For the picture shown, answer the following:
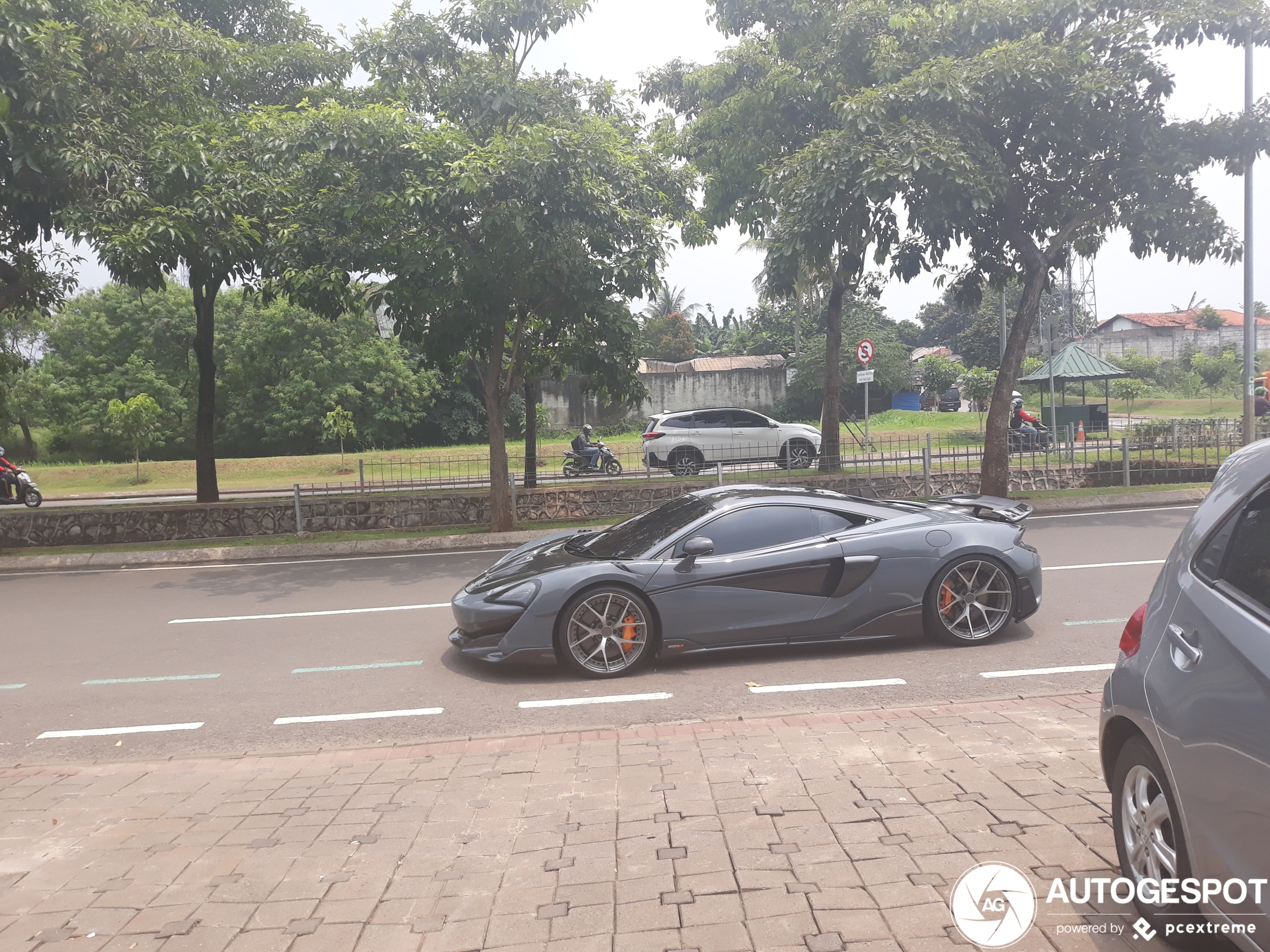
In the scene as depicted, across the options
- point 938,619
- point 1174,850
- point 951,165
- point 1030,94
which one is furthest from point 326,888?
point 1030,94

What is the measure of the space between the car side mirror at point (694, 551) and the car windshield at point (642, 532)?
0.85 feet

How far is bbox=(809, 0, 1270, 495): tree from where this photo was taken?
1322cm

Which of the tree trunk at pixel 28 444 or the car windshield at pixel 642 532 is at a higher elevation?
the tree trunk at pixel 28 444

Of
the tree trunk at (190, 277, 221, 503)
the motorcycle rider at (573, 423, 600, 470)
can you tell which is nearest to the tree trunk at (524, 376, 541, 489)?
the motorcycle rider at (573, 423, 600, 470)

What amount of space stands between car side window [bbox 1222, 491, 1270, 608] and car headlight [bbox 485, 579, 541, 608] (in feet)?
14.7

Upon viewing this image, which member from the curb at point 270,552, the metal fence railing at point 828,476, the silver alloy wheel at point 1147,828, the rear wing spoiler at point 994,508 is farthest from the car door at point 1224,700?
the metal fence railing at point 828,476

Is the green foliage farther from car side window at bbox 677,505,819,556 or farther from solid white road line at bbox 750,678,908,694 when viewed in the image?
solid white road line at bbox 750,678,908,694

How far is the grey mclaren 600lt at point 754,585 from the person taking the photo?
6.52 m

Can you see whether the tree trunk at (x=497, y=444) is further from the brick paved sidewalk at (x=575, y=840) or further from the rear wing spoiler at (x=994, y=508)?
the brick paved sidewalk at (x=575, y=840)

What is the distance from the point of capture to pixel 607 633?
6535 millimetres

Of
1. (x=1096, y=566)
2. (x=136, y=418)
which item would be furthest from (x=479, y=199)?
(x=136, y=418)

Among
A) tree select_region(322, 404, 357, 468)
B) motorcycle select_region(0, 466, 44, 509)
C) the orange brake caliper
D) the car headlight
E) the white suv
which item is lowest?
the orange brake caliper

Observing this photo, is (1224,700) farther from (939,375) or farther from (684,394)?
(939,375)

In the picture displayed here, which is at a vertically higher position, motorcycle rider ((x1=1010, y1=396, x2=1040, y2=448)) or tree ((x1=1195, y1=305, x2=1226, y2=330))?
tree ((x1=1195, y1=305, x2=1226, y2=330))
